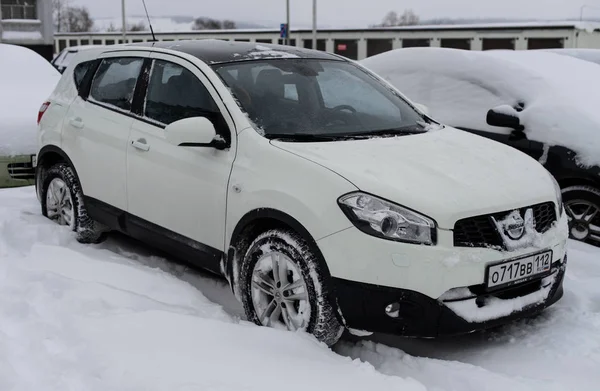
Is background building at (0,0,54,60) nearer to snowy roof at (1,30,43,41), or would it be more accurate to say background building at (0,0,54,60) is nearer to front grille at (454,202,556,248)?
snowy roof at (1,30,43,41)

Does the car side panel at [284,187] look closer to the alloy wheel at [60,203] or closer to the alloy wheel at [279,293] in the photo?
the alloy wheel at [279,293]

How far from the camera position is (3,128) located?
21.2 feet

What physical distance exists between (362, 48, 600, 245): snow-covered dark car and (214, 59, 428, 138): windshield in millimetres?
1394

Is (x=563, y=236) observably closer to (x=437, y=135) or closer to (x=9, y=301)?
(x=437, y=135)

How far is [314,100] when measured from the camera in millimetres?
4203

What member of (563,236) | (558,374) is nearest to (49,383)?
(558,374)

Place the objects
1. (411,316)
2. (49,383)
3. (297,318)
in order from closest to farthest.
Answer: (49,383)
(411,316)
(297,318)

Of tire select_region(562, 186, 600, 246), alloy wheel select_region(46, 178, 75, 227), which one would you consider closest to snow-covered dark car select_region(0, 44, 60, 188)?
alloy wheel select_region(46, 178, 75, 227)

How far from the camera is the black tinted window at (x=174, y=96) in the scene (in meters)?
4.13

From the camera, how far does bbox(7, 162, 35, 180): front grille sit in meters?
6.33

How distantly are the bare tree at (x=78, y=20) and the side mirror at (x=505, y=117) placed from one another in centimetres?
10361

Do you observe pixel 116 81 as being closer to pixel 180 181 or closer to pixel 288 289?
pixel 180 181

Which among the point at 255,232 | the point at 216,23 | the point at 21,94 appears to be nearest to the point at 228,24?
the point at 216,23

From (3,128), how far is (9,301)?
10.9 feet
